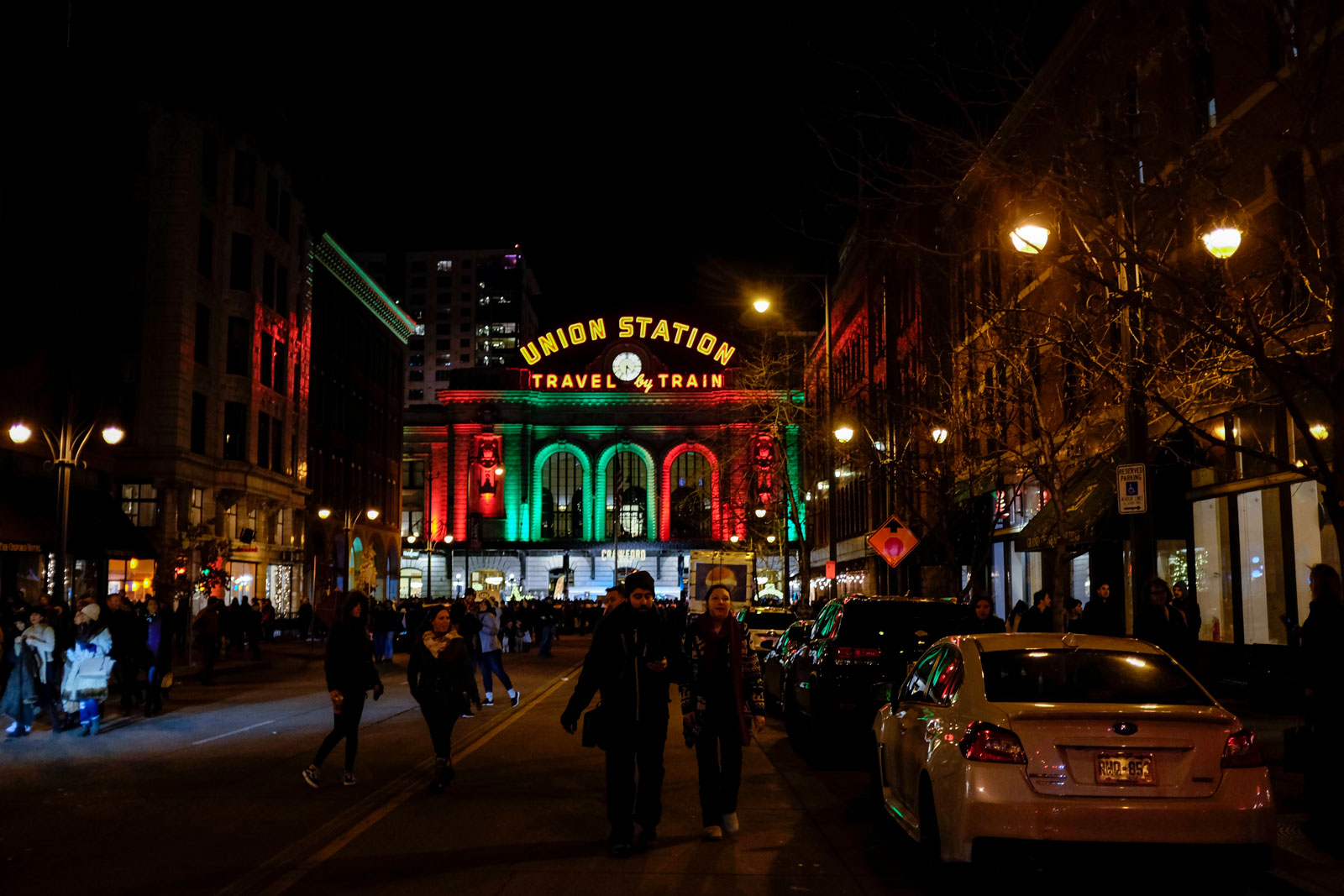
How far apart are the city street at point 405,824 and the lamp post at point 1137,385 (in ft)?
11.9

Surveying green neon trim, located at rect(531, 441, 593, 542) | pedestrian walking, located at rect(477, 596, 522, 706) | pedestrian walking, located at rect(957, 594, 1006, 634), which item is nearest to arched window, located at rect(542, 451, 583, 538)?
green neon trim, located at rect(531, 441, 593, 542)

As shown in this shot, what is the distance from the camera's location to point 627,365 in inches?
3937

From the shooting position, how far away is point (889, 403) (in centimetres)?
3139

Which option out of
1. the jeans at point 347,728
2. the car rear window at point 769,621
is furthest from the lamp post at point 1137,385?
the car rear window at point 769,621

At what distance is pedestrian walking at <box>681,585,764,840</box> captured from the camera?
31.1ft

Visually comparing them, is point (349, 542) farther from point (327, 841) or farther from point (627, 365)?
point (327, 841)

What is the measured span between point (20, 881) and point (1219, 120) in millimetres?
18899

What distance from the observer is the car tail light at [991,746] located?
706cm

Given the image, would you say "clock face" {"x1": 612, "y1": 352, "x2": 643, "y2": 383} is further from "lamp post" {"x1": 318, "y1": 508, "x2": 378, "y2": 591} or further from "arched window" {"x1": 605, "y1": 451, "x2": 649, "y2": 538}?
"lamp post" {"x1": 318, "y1": 508, "x2": 378, "y2": 591}

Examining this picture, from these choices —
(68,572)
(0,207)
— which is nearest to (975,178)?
(0,207)

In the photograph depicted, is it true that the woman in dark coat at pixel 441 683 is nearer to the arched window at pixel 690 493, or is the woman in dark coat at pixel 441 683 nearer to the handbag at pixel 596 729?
the handbag at pixel 596 729

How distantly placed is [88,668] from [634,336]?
8397cm

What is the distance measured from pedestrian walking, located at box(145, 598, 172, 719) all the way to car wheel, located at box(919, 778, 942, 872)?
14.7 m

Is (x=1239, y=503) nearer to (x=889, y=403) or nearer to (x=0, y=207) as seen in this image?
(x=889, y=403)
